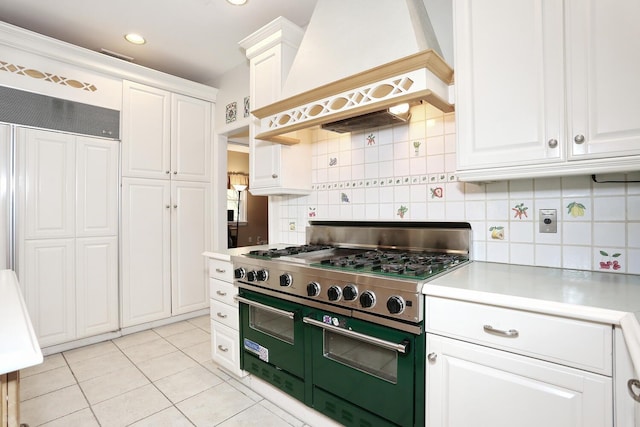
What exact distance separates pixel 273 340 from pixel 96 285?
1911 millimetres

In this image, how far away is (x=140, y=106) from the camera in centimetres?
297

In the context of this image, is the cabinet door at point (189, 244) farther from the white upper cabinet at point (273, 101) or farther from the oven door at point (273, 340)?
the oven door at point (273, 340)

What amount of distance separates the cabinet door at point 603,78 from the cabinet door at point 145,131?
3.11 m

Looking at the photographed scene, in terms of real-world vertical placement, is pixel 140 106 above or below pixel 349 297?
above

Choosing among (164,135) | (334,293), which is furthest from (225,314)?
(164,135)

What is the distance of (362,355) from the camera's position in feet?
4.72

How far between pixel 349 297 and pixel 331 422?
713 mm

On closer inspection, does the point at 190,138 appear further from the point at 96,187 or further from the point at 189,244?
the point at 189,244

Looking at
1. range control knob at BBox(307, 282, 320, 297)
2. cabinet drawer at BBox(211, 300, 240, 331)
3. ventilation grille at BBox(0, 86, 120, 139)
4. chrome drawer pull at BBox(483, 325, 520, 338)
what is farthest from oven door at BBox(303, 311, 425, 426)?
ventilation grille at BBox(0, 86, 120, 139)

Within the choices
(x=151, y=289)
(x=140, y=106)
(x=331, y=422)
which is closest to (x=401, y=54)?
(x=331, y=422)

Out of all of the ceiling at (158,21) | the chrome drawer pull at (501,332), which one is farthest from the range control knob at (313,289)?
the ceiling at (158,21)

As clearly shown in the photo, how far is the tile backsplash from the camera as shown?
54.0 inches

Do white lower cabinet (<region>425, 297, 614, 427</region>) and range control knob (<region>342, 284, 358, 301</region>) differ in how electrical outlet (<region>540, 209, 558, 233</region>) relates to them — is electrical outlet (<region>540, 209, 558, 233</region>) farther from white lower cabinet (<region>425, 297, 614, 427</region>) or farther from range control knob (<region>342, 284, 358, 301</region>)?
range control knob (<region>342, 284, 358, 301</region>)

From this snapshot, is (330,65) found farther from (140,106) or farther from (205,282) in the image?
(205,282)
